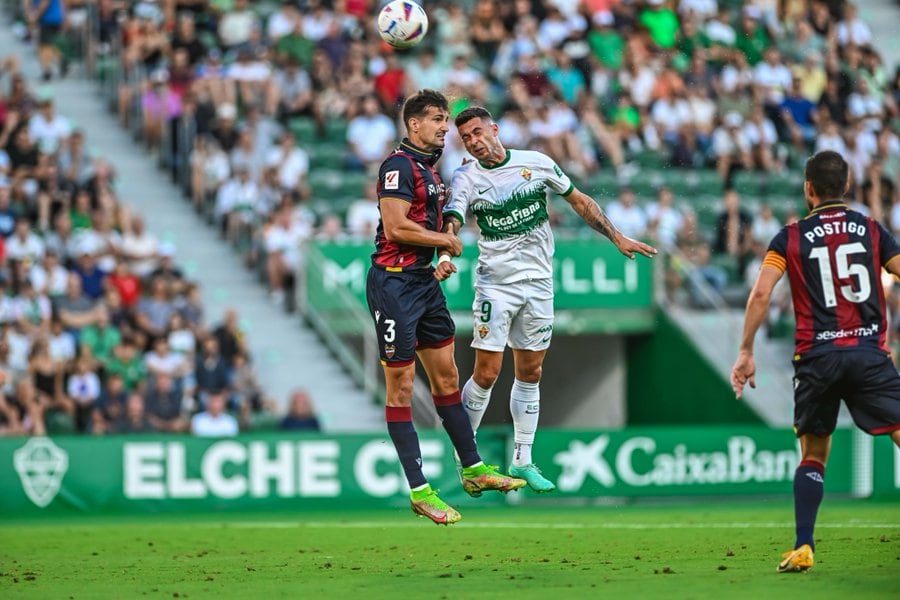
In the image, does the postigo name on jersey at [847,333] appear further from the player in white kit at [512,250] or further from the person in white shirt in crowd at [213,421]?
the person in white shirt in crowd at [213,421]

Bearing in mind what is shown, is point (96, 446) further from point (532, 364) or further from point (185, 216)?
point (532, 364)

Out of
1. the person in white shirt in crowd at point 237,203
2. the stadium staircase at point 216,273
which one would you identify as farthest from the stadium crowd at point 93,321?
the person in white shirt in crowd at point 237,203

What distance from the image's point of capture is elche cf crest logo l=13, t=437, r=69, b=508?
59.3ft

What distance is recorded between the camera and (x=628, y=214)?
22500 millimetres

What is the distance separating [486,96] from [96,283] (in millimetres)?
6758

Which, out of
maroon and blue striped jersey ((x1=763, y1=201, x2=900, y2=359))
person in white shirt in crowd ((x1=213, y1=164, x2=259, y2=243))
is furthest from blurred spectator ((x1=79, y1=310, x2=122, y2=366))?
maroon and blue striped jersey ((x1=763, y1=201, x2=900, y2=359))

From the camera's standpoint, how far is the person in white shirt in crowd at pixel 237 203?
22484mm

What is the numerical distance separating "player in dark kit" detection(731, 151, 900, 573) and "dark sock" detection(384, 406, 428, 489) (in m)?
2.53

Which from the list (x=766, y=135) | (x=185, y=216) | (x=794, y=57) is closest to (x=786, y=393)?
(x=766, y=135)

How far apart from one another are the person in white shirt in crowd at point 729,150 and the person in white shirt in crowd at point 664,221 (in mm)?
1576

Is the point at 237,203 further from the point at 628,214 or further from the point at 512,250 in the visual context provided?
the point at 512,250

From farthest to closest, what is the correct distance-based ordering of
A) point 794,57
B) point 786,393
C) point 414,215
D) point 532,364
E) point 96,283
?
point 794,57 < point 786,393 < point 96,283 < point 532,364 < point 414,215

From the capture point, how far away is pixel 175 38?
78.3ft

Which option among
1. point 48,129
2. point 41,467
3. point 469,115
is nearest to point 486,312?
point 469,115
